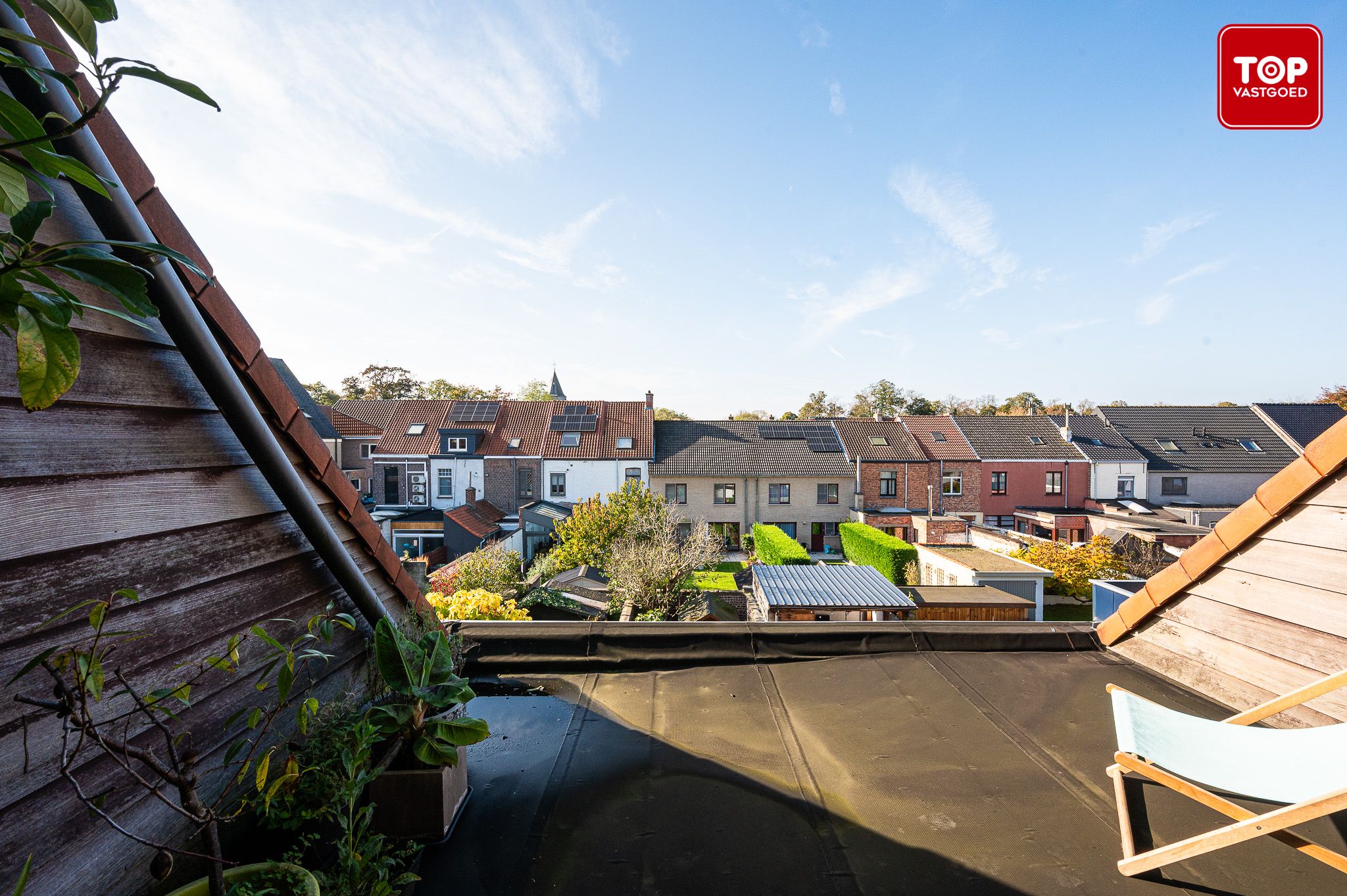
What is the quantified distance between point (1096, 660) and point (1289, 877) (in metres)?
1.73

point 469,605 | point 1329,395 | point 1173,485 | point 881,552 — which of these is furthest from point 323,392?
point 1329,395

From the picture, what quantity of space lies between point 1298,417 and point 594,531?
3760 cm

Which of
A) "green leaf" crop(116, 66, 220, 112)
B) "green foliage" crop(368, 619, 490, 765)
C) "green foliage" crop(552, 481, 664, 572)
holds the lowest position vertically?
"green foliage" crop(552, 481, 664, 572)

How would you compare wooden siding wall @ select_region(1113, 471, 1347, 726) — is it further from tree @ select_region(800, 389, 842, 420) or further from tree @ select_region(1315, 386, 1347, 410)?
tree @ select_region(800, 389, 842, 420)

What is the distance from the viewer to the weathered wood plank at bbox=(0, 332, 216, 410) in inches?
48.6

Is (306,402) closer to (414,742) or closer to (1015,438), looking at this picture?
(414,742)

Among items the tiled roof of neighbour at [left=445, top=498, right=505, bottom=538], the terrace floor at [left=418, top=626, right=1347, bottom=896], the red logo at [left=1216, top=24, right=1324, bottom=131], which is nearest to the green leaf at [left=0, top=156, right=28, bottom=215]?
the terrace floor at [left=418, top=626, right=1347, bottom=896]

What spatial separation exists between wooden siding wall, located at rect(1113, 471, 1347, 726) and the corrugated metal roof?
559 cm

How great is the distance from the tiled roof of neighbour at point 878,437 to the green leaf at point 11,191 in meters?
24.5

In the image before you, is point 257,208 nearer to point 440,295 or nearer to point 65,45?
point 65,45

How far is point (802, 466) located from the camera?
23.0 metres

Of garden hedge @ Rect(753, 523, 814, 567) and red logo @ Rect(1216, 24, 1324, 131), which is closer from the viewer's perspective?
red logo @ Rect(1216, 24, 1324, 131)

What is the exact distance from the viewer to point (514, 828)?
1.80 meters

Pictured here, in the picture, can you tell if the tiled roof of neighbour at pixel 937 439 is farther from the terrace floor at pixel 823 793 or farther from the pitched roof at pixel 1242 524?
the terrace floor at pixel 823 793
